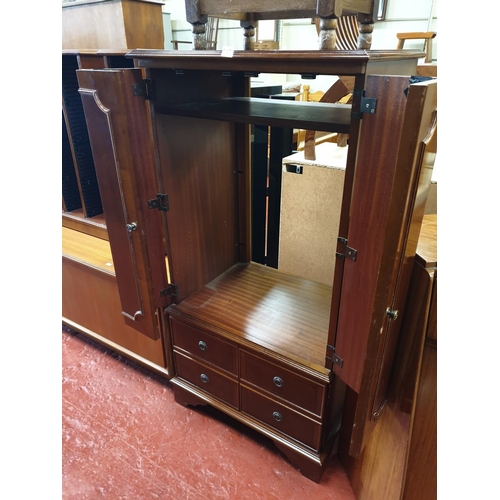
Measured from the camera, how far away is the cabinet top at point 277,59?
2.95ft

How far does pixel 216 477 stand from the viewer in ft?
5.09

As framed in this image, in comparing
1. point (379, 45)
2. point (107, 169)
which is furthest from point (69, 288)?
point (379, 45)

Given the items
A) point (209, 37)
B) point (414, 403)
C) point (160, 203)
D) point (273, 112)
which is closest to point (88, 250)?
point (160, 203)

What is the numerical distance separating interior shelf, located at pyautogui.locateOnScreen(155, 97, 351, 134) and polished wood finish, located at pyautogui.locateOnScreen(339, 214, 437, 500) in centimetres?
44

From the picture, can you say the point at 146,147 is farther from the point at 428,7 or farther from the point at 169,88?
the point at 428,7

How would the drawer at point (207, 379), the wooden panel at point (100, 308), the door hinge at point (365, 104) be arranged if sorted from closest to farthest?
the door hinge at point (365, 104) < the drawer at point (207, 379) < the wooden panel at point (100, 308)

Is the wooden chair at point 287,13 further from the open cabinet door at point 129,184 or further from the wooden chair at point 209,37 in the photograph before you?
the open cabinet door at point 129,184

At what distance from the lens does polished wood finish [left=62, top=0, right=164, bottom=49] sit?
1699 mm

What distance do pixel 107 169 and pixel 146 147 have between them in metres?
0.16

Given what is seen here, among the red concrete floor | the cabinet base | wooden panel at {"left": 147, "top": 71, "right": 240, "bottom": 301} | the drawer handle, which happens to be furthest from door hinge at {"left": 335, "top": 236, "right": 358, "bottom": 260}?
the red concrete floor

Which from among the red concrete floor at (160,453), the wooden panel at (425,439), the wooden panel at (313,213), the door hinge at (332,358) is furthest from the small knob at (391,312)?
the red concrete floor at (160,453)

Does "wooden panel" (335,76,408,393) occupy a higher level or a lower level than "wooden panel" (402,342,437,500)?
higher

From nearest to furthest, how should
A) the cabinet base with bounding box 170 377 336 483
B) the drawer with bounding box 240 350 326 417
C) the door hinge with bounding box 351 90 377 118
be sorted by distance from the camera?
the door hinge with bounding box 351 90 377 118
the drawer with bounding box 240 350 326 417
the cabinet base with bounding box 170 377 336 483

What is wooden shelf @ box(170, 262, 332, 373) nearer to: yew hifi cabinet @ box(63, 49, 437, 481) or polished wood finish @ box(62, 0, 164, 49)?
yew hifi cabinet @ box(63, 49, 437, 481)
